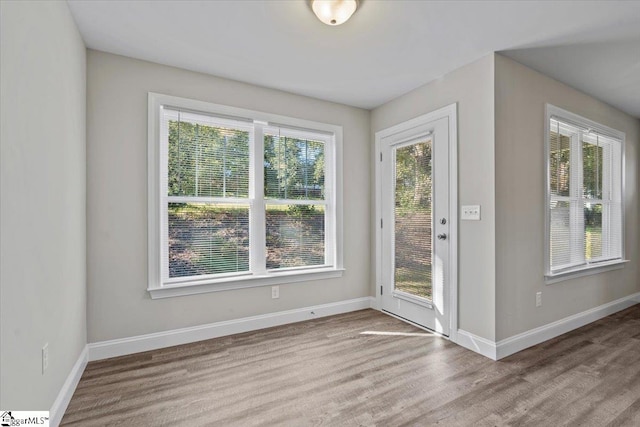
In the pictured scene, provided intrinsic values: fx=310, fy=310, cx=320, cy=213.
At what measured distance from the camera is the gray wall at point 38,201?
1208mm

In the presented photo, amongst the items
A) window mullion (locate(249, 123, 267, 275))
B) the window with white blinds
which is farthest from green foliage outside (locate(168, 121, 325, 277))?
the window with white blinds

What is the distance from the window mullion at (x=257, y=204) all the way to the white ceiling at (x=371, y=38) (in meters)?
0.62

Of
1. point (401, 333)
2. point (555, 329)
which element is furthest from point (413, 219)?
point (555, 329)

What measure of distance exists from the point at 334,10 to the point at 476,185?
1774 mm

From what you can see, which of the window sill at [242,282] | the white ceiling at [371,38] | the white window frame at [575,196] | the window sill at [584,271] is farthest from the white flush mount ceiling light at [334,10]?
the window sill at [584,271]

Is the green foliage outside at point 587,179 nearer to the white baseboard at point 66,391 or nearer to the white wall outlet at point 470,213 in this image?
the white wall outlet at point 470,213

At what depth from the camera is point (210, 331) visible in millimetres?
2910

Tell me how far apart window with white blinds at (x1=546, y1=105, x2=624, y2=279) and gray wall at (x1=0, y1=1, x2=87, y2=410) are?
3688mm

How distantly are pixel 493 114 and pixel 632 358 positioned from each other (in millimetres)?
2292

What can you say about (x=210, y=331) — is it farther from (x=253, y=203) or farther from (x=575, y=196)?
(x=575, y=196)

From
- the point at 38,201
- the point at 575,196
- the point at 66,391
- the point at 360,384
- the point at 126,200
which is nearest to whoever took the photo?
the point at 38,201

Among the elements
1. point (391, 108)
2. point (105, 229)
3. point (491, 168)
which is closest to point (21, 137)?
point (105, 229)

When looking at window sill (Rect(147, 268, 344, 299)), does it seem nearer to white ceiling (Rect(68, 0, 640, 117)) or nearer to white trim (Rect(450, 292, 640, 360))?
white trim (Rect(450, 292, 640, 360))

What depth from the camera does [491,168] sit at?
253 centimetres
